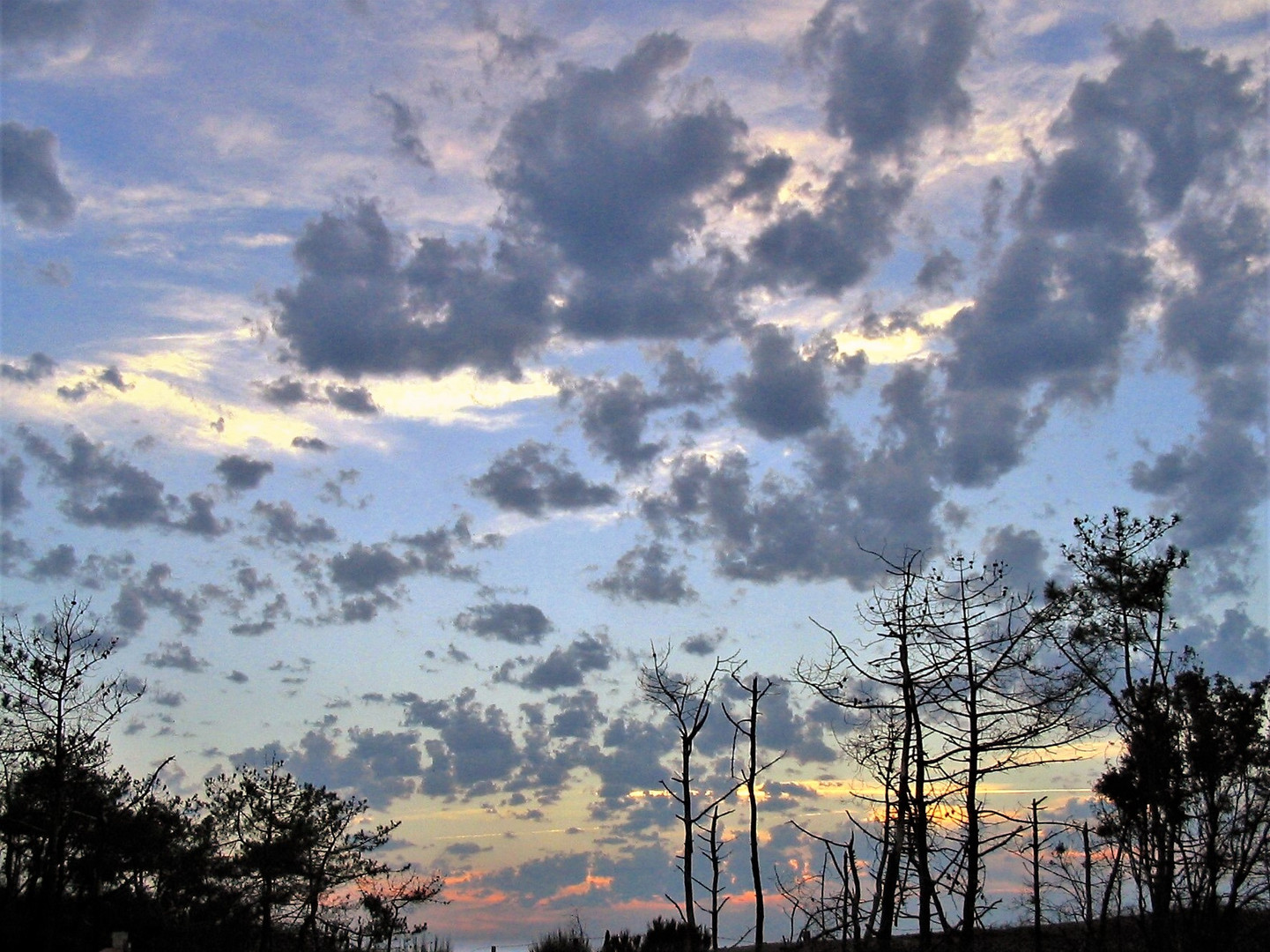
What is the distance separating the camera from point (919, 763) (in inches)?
839

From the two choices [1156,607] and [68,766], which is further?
[68,766]

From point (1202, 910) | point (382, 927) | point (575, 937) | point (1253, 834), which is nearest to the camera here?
point (1253, 834)

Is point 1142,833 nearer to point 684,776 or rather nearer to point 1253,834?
point 1253,834

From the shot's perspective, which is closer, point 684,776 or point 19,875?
point 684,776

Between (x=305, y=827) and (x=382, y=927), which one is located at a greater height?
(x=305, y=827)

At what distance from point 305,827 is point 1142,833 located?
3166 cm

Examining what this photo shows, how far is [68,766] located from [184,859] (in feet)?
28.0

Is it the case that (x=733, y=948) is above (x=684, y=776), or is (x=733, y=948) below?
below

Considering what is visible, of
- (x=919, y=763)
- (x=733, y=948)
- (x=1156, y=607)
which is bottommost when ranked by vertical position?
(x=733, y=948)

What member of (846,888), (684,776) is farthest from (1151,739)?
(684,776)

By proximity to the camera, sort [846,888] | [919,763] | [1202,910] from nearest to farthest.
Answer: [919,763] → [846,888] → [1202,910]

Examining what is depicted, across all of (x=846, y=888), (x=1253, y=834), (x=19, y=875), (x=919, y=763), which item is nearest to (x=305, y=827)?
(x=19, y=875)

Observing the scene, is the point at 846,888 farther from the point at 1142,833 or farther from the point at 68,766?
the point at 68,766

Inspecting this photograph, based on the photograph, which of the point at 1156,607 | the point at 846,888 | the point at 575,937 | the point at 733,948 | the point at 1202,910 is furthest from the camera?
the point at 575,937
